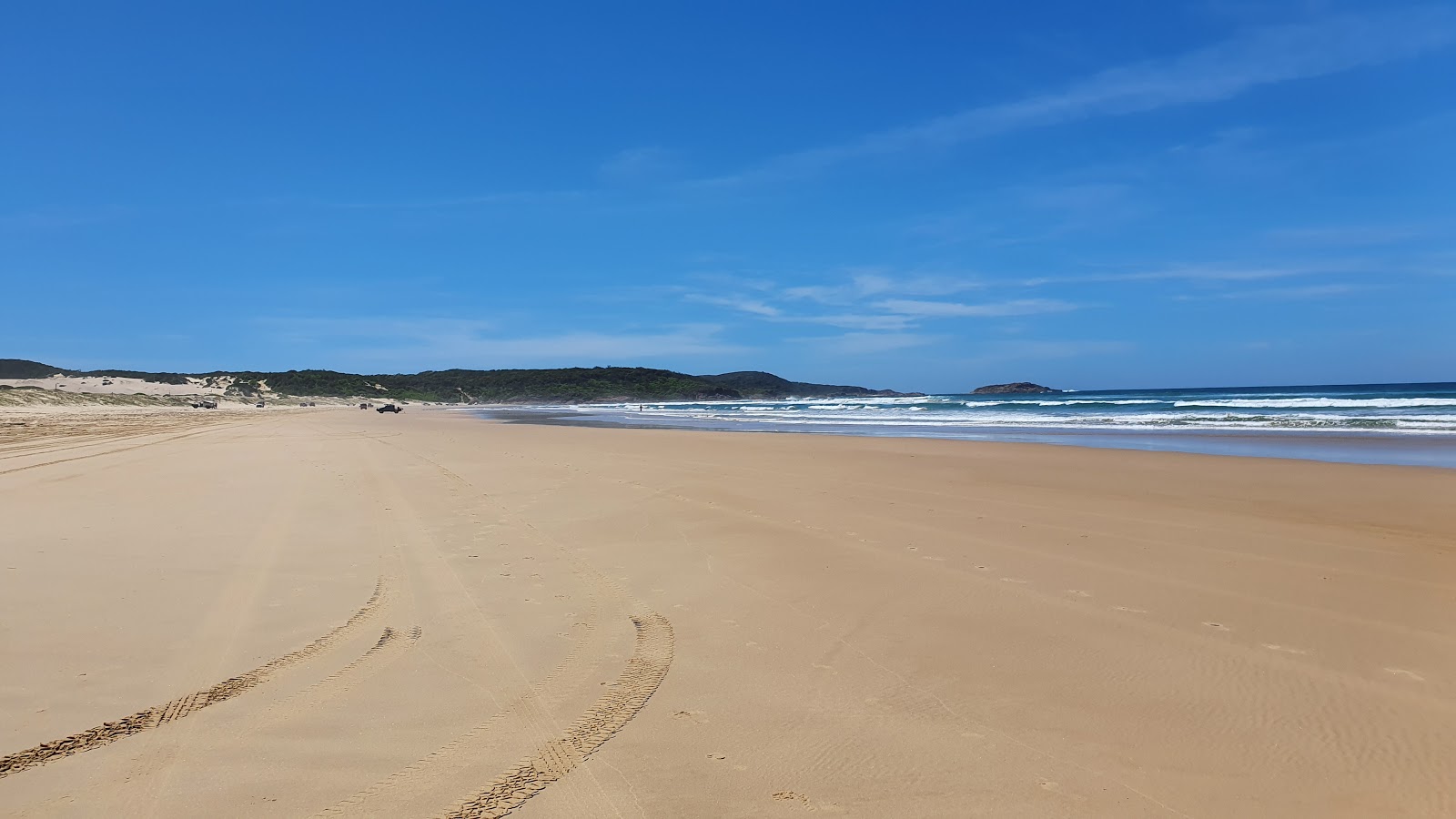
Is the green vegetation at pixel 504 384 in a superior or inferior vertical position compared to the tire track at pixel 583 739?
superior

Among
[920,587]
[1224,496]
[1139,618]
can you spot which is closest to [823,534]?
[920,587]

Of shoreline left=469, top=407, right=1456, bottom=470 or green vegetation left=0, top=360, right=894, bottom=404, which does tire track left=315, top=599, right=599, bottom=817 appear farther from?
green vegetation left=0, top=360, right=894, bottom=404

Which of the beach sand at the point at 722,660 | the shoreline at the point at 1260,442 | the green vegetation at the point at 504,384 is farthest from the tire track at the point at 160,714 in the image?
the green vegetation at the point at 504,384

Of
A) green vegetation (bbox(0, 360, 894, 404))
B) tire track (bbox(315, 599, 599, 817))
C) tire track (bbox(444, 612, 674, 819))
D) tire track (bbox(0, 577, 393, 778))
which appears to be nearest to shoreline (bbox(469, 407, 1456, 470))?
tire track (bbox(444, 612, 674, 819))

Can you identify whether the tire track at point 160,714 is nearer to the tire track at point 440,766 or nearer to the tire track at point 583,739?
the tire track at point 440,766

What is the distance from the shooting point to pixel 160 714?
3297mm

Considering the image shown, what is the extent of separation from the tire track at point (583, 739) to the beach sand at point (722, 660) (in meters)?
0.02

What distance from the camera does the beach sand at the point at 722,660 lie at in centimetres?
281

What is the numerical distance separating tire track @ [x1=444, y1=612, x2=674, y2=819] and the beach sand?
0.02 metres

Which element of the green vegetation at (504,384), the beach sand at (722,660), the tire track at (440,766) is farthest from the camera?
the green vegetation at (504,384)

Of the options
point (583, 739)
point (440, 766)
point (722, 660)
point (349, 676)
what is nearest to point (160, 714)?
point (349, 676)

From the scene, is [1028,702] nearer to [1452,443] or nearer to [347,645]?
[347,645]

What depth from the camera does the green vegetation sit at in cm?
9681

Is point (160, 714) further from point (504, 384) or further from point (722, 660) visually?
point (504, 384)
